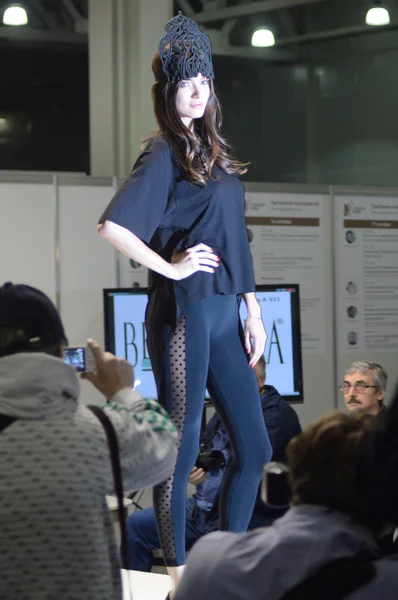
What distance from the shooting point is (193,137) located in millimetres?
2652

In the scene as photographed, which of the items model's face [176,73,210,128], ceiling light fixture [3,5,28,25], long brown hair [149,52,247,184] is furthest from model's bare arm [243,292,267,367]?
ceiling light fixture [3,5,28,25]

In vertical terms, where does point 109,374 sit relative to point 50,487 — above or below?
above

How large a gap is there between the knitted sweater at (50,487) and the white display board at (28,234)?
409 centimetres

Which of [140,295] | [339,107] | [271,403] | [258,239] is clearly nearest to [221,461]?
[271,403]

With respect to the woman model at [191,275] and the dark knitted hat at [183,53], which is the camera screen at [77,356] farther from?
the dark knitted hat at [183,53]

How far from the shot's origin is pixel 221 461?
13.9ft

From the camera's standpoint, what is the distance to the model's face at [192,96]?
8.57 feet

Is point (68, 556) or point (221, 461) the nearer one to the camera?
point (68, 556)

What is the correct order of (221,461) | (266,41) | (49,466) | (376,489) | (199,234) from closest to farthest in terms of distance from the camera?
(376,489), (49,466), (199,234), (221,461), (266,41)

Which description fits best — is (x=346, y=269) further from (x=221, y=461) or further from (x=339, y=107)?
A: (x=221, y=461)

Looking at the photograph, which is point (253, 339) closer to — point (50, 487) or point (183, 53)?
point (183, 53)

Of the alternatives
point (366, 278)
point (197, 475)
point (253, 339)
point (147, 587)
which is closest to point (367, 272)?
point (366, 278)

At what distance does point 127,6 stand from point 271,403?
3544 millimetres

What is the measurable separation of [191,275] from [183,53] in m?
0.60
